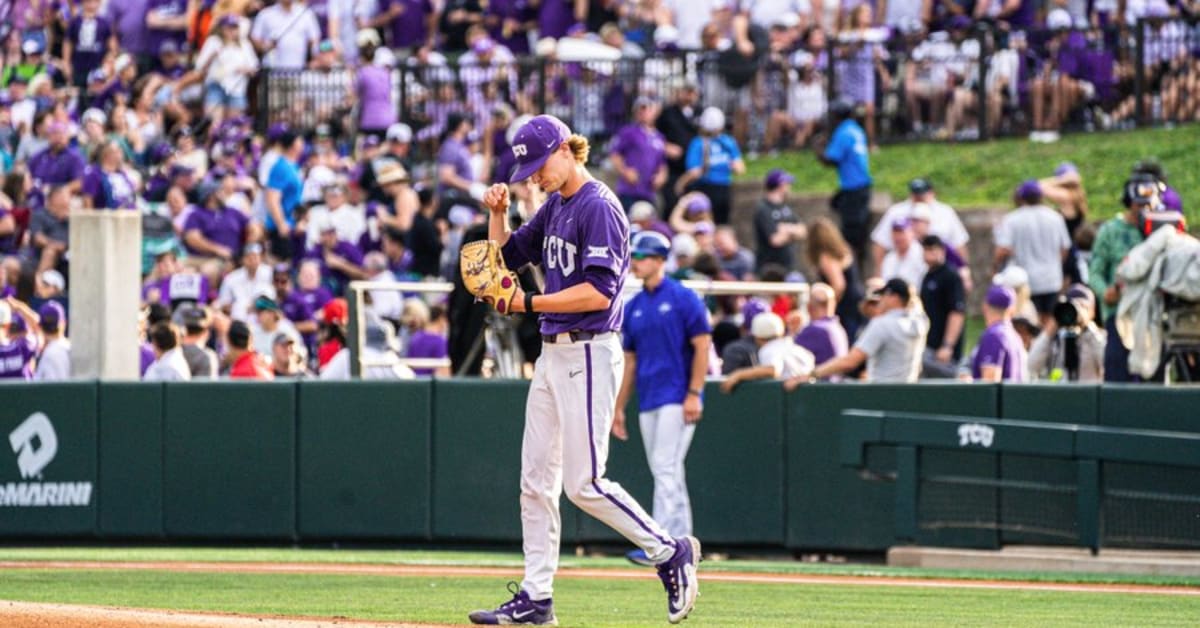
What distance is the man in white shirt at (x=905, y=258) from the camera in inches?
769

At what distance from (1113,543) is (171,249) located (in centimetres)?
994

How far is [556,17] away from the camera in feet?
88.0

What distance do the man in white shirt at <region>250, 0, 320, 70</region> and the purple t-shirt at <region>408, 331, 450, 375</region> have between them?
356 inches

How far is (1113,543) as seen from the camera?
47.5 ft

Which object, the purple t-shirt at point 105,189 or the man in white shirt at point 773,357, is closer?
the man in white shirt at point 773,357

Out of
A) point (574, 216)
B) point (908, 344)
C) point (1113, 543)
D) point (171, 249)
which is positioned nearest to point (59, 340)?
point (171, 249)

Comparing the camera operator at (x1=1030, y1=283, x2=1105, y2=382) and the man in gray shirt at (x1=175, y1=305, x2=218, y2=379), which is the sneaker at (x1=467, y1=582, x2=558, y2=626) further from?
the man in gray shirt at (x1=175, y1=305, x2=218, y2=379)

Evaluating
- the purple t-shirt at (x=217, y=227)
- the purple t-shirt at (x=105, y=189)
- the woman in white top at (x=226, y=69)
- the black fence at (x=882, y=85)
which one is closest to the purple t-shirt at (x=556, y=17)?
the black fence at (x=882, y=85)

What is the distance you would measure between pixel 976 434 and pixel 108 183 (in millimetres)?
10347

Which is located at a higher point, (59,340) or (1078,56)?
(1078,56)

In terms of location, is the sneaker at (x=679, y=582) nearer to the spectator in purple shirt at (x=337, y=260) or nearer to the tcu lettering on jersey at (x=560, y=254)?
the tcu lettering on jersey at (x=560, y=254)

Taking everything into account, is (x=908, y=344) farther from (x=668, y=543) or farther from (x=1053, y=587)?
(x=668, y=543)

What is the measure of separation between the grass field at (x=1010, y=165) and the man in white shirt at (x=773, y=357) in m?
6.65

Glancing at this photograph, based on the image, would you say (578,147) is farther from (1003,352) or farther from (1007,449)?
(1003,352)
